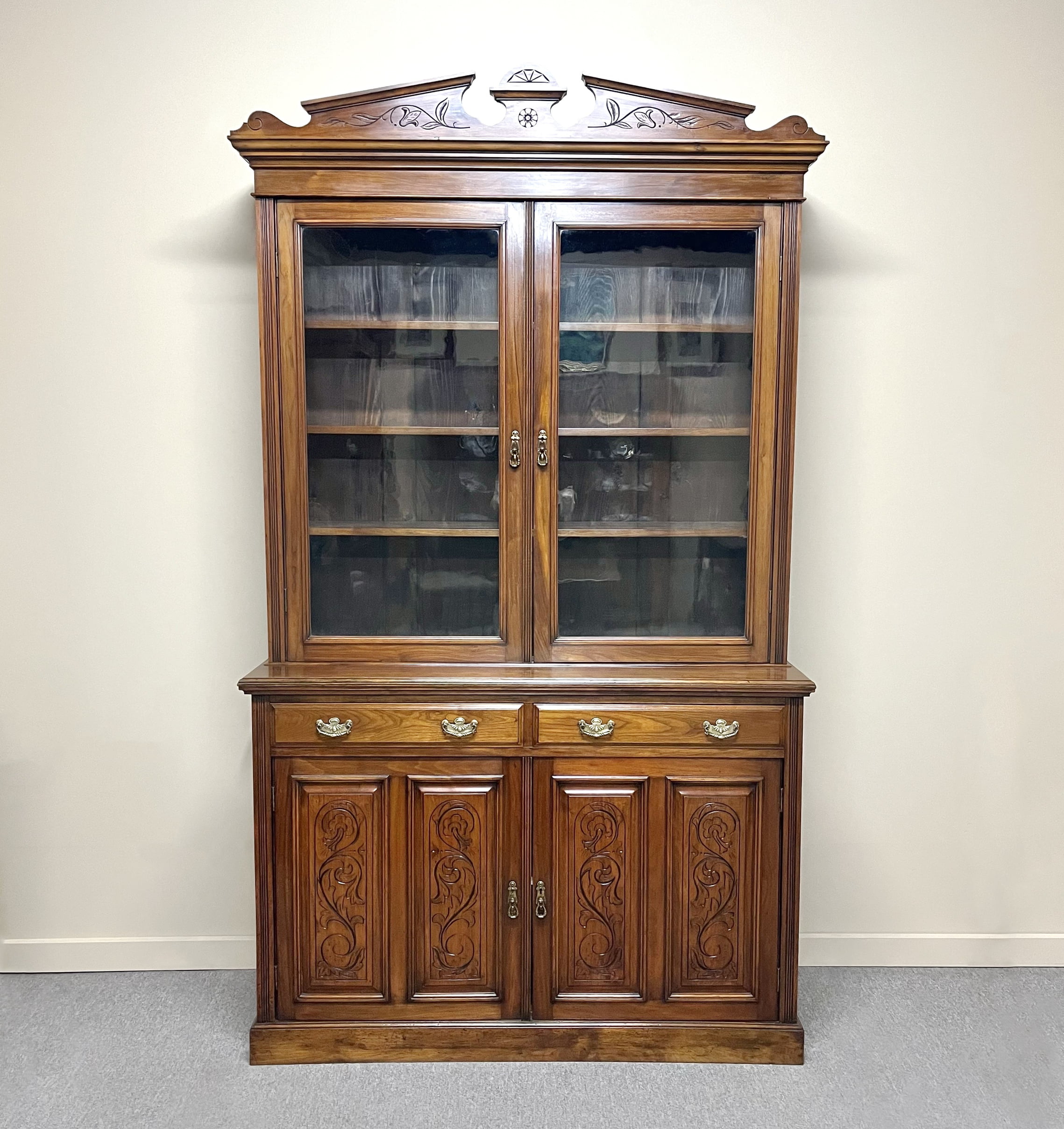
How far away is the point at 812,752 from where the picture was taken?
2.63 meters

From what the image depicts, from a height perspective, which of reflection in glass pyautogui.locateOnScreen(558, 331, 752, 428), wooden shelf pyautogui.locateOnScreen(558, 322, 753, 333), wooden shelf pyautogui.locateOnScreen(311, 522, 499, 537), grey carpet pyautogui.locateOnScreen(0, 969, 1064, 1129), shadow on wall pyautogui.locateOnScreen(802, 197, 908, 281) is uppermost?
shadow on wall pyautogui.locateOnScreen(802, 197, 908, 281)

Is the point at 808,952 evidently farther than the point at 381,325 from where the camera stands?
Yes

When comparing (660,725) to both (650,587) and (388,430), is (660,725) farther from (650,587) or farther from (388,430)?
(388,430)

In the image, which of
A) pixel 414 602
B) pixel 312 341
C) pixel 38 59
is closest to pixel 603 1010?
pixel 414 602

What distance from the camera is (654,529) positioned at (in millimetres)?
2197

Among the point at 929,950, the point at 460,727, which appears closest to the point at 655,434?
the point at 460,727

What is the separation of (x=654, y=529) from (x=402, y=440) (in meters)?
0.65

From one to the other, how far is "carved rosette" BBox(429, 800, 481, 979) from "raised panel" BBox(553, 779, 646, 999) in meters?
0.20

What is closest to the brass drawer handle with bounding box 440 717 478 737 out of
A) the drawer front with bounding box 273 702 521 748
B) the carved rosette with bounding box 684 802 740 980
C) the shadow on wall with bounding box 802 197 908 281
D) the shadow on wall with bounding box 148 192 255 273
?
the drawer front with bounding box 273 702 521 748

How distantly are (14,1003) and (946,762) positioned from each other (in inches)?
105

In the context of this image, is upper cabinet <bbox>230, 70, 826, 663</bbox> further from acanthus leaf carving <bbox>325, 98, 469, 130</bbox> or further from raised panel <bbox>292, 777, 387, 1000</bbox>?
raised panel <bbox>292, 777, 387, 1000</bbox>

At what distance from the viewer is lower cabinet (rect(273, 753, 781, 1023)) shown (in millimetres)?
2119

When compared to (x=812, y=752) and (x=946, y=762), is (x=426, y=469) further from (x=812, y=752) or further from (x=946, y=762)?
(x=946, y=762)

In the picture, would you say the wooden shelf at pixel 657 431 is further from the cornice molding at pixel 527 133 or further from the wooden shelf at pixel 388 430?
the cornice molding at pixel 527 133
